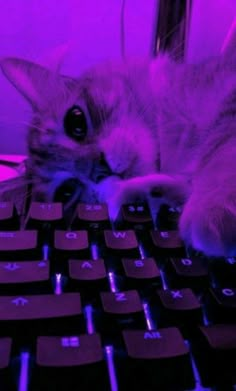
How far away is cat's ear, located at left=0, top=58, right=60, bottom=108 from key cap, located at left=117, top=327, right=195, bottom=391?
19.9 inches

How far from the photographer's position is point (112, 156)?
0.69 metres

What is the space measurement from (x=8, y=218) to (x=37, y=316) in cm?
19

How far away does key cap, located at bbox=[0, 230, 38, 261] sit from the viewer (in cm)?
48

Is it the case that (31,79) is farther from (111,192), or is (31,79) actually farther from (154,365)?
(154,365)

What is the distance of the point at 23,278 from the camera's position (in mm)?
436

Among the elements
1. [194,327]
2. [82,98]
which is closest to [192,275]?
[194,327]

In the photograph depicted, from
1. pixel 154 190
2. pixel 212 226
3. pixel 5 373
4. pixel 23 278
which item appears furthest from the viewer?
pixel 154 190

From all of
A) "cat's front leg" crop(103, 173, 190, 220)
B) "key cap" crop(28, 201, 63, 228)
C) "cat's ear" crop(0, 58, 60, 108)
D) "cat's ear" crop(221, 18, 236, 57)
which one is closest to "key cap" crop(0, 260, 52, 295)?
"key cap" crop(28, 201, 63, 228)

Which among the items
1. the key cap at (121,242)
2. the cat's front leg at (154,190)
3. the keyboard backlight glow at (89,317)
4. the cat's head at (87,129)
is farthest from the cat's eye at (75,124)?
the keyboard backlight glow at (89,317)

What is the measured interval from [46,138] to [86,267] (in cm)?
32

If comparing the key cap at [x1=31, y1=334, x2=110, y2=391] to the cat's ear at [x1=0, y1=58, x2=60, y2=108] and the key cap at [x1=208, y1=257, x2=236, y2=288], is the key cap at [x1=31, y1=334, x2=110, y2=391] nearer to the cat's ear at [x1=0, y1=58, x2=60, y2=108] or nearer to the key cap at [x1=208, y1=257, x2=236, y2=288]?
the key cap at [x1=208, y1=257, x2=236, y2=288]

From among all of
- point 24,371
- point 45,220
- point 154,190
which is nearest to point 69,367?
point 24,371

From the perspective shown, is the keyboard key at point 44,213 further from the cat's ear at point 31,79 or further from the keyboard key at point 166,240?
the cat's ear at point 31,79

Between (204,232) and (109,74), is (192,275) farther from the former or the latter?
(109,74)
